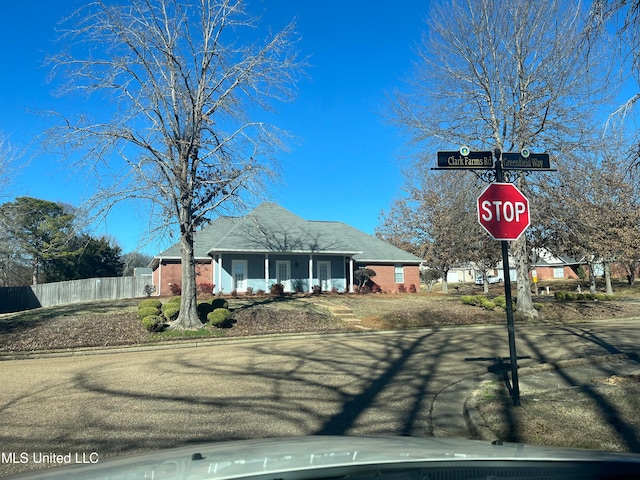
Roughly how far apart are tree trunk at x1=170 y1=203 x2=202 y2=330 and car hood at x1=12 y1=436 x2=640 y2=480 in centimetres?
1430

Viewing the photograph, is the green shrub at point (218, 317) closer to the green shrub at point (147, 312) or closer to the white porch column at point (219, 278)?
the green shrub at point (147, 312)

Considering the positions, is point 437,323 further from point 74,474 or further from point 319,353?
point 74,474

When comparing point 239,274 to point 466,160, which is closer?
point 466,160

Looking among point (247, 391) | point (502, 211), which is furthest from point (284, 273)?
point (502, 211)

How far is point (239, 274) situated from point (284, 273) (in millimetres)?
2717

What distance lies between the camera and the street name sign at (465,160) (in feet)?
23.3

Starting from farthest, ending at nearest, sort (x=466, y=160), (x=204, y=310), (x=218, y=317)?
(x=204, y=310), (x=218, y=317), (x=466, y=160)

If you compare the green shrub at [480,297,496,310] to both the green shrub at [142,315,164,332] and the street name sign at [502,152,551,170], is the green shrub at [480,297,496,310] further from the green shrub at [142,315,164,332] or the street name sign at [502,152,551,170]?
the street name sign at [502,152,551,170]

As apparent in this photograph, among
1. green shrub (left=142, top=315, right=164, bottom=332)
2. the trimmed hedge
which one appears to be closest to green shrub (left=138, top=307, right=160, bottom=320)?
green shrub (left=142, top=315, right=164, bottom=332)

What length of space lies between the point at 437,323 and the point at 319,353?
8.26m

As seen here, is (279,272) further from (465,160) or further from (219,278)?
(465,160)

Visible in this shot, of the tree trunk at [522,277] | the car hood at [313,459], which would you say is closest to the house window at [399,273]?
the tree trunk at [522,277]

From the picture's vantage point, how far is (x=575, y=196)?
18.7 m

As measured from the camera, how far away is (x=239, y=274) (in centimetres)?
2873
